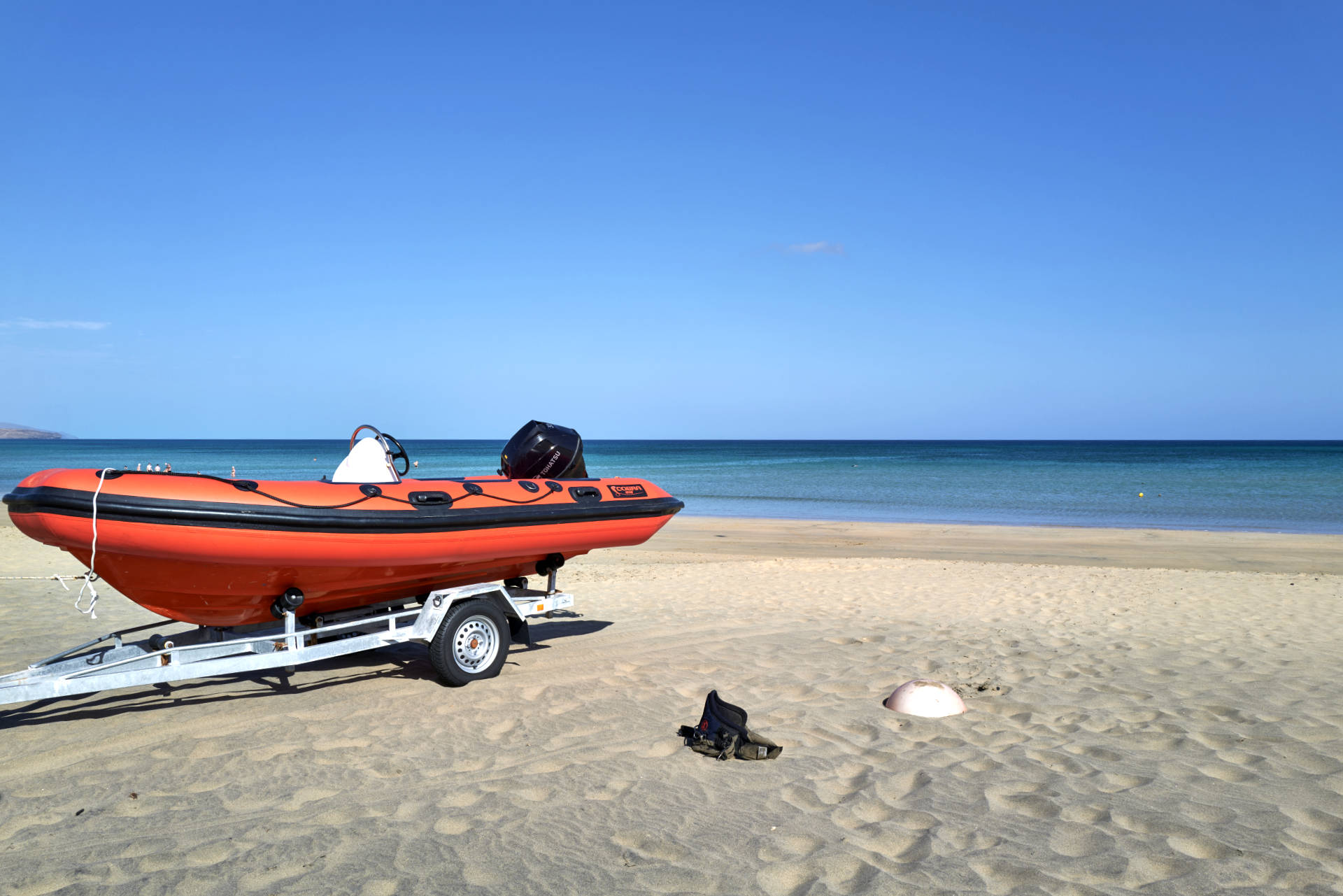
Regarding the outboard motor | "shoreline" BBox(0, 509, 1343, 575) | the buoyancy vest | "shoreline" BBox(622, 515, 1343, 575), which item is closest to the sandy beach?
the buoyancy vest

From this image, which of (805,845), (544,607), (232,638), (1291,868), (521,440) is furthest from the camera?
(521,440)

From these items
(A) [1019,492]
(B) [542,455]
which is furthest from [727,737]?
(A) [1019,492]

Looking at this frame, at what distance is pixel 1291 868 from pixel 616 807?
8.17ft

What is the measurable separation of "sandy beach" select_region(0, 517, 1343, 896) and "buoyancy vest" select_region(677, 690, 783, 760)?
7 cm

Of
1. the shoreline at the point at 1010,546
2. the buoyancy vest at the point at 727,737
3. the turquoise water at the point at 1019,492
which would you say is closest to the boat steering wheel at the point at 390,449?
the buoyancy vest at the point at 727,737

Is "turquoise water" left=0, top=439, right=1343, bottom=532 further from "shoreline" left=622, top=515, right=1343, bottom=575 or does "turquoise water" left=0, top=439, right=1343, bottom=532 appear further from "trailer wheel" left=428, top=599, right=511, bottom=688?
"trailer wheel" left=428, top=599, right=511, bottom=688

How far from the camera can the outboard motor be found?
266 inches

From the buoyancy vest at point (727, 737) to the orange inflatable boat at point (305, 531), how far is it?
201 cm

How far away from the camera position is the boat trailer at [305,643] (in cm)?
432

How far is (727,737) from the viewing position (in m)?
4.27

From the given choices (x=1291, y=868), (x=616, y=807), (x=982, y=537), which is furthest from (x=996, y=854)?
(x=982, y=537)

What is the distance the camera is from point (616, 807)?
12.0 ft

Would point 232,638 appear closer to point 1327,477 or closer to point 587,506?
point 587,506

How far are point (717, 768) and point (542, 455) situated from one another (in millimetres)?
3275
